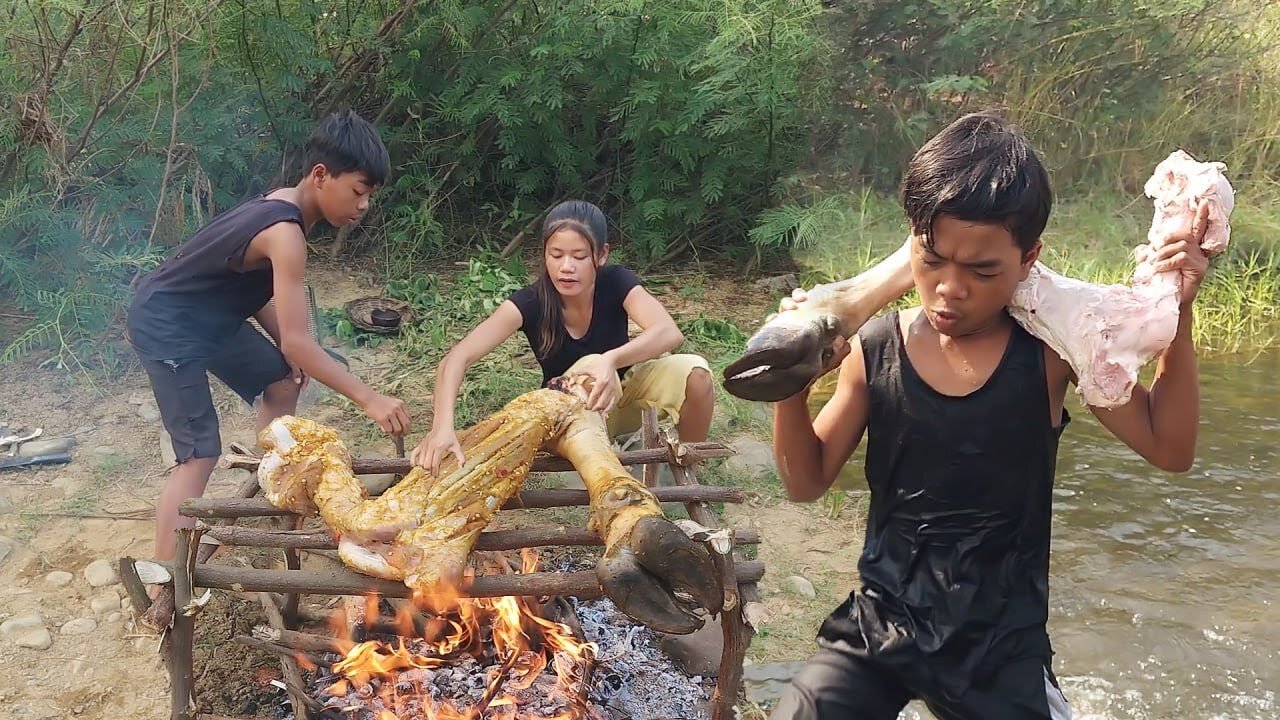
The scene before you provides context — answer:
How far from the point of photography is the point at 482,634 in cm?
281

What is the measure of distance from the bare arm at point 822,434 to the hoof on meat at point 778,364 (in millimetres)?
219

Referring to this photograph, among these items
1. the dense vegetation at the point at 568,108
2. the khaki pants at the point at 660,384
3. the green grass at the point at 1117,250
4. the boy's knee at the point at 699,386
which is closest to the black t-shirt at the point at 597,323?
the khaki pants at the point at 660,384

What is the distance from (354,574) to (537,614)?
27.2 inches

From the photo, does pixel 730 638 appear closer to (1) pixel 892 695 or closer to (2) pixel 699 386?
(1) pixel 892 695

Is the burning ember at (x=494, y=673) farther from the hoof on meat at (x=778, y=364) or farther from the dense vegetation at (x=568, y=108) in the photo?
the dense vegetation at (x=568, y=108)

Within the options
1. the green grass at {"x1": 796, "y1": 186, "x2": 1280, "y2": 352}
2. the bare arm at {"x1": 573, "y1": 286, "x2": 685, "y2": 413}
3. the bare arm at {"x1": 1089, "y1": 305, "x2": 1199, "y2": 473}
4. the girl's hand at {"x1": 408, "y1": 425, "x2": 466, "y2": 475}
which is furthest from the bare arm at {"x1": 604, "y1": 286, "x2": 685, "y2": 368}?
the green grass at {"x1": 796, "y1": 186, "x2": 1280, "y2": 352}

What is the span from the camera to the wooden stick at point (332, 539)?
7.52ft

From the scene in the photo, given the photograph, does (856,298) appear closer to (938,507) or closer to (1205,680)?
(938,507)

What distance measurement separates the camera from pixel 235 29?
5305 mm

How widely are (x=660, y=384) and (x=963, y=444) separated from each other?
1.83 metres

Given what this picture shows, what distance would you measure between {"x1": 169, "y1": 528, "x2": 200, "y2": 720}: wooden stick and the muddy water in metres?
1.96

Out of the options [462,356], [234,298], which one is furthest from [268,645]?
[234,298]

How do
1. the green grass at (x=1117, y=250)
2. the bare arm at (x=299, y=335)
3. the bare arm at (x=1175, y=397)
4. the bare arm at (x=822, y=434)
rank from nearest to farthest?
the bare arm at (x=1175, y=397) → the bare arm at (x=822, y=434) → the bare arm at (x=299, y=335) → the green grass at (x=1117, y=250)

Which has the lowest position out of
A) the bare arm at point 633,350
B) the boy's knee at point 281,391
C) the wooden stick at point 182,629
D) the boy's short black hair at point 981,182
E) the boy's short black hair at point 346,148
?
the wooden stick at point 182,629
